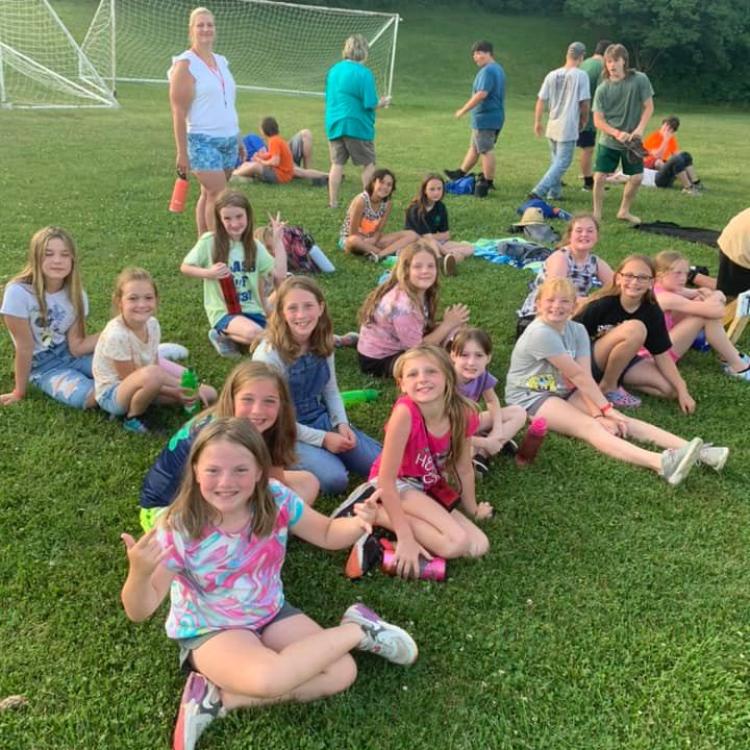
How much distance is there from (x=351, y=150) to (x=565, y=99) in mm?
2989

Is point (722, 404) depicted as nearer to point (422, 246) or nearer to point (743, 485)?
point (743, 485)

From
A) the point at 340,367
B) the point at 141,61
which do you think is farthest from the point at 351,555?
the point at 141,61

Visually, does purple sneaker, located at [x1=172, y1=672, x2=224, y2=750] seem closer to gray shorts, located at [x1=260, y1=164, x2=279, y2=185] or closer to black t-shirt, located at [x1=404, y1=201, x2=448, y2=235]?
black t-shirt, located at [x1=404, y1=201, x2=448, y2=235]

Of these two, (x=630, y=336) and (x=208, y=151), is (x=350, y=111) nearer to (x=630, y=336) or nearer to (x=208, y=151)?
(x=208, y=151)

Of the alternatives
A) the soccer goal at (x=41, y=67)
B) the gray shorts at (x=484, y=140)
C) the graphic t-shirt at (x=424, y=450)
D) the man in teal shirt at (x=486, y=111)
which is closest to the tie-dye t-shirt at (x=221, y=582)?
the graphic t-shirt at (x=424, y=450)

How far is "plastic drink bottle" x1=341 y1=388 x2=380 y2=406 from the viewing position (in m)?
4.66

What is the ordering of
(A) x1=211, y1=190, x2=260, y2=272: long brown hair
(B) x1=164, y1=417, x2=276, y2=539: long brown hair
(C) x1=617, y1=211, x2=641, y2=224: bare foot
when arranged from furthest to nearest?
(C) x1=617, y1=211, x2=641, y2=224: bare foot
(A) x1=211, y1=190, x2=260, y2=272: long brown hair
(B) x1=164, y1=417, x2=276, y2=539: long brown hair

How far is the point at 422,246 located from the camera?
15.7 ft

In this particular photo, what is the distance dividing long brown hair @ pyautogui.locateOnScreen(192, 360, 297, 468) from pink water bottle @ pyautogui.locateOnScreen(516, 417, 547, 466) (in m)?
1.39

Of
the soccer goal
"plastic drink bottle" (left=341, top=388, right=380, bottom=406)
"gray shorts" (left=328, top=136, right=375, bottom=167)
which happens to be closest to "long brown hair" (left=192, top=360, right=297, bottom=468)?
"plastic drink bottle" (left=341, top=388, right=380, bottom=406)

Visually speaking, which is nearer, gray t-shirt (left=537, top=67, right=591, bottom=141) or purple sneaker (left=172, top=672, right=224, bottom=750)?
purple sneaker (left=172, top=672, right=224, bottom=750)

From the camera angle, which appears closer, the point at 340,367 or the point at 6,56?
the point at 340,367

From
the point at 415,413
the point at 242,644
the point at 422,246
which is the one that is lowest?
the point at 242,644

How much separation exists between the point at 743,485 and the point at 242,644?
2.90 m
